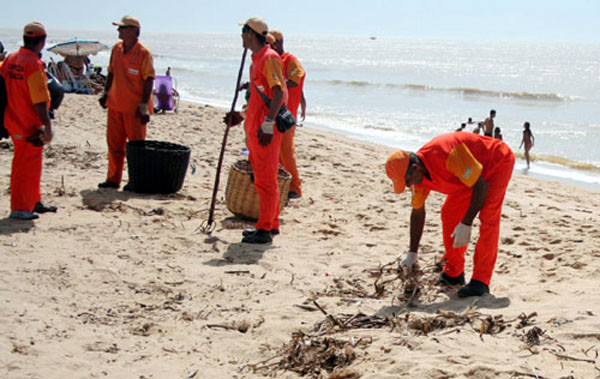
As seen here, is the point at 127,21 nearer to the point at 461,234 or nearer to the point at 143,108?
the point at 143,108

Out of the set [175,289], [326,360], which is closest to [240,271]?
[175,289]

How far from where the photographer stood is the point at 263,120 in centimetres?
561

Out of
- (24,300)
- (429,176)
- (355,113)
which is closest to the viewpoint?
(24,300)

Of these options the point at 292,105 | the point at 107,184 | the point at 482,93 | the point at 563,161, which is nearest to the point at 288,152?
the point at 292,105

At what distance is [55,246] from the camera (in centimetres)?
507

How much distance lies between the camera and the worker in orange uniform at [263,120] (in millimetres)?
5434

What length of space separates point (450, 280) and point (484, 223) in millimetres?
590

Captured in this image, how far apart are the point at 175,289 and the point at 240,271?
57 centimetres

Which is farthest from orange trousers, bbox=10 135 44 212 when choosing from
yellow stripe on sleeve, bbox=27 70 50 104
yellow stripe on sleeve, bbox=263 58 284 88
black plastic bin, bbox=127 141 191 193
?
yellow stripe on sleeve, bbox=263 58 284 88

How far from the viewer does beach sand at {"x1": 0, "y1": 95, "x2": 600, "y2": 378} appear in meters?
3.40

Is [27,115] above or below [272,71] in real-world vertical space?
below

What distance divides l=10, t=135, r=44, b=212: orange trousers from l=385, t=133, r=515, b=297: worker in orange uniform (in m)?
3.23

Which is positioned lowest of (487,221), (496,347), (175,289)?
(175,289)

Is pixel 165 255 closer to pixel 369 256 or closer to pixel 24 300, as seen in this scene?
pixel 24 300
